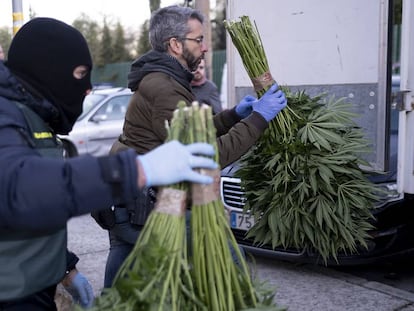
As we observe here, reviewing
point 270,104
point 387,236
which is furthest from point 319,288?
point 270,104

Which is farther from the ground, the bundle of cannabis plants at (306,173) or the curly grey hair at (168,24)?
the curly grey hair at (168,24)

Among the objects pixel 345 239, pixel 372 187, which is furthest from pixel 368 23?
pixel 345 239

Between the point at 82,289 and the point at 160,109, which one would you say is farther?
the point at 160,109

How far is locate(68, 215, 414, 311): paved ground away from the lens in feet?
13.0

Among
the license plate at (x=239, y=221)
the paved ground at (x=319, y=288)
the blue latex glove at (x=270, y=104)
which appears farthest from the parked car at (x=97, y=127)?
the blue latex glove at (x=270, y=104)

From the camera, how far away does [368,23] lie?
154 inches

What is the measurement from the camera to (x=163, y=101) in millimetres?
2512

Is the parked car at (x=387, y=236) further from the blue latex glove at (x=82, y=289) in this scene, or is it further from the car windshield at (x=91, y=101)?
the car windshield at (x=91, y=101)

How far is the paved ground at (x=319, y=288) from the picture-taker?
13.0ft

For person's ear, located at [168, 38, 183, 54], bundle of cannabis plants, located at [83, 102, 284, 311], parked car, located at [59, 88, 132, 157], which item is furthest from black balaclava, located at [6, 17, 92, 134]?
parked car, located at [59, 88, 132, 157]

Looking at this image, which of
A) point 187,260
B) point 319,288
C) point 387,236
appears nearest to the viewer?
point 187,260

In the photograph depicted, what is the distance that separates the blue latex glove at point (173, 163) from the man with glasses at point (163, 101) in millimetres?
914

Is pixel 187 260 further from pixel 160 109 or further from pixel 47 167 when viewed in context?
pixel 160 109

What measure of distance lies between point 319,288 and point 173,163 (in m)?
3.05
